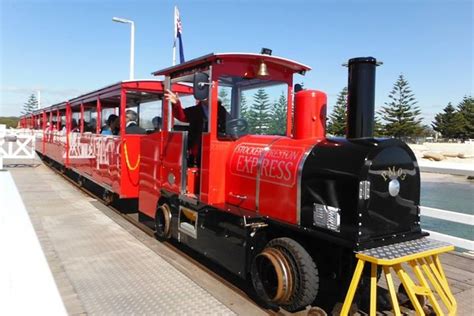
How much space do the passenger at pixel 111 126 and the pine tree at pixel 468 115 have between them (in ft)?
272

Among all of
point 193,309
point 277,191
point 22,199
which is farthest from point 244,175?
point 22,199

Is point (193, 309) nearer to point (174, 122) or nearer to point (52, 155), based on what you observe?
point (174, 122)

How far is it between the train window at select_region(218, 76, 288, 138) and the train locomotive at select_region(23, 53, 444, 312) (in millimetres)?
16

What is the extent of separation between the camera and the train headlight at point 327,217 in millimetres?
3188

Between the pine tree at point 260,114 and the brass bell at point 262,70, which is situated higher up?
the brass bell at point 262,70

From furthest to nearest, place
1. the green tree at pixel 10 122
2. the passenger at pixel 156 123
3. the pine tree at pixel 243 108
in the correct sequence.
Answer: the green tree at pixel 10 122, the passenger at pixel 156 123, the pine tree at pixel 243 108

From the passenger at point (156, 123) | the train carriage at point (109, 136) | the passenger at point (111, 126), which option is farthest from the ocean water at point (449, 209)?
the passenger at point (111, 126)

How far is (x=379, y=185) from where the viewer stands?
10.3ft

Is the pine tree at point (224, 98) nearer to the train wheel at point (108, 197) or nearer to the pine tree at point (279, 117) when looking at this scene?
the pine tree at point (279, 117)

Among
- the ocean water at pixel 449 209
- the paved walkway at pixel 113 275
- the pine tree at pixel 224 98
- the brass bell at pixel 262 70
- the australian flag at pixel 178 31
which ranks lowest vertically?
the ocean water at pixel 449 209

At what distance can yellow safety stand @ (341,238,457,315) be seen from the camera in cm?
285

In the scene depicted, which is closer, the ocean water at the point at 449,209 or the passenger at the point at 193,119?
the passenger at the point at 193,119

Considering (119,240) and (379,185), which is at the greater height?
(379,185)

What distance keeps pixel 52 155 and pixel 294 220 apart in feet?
47.4
